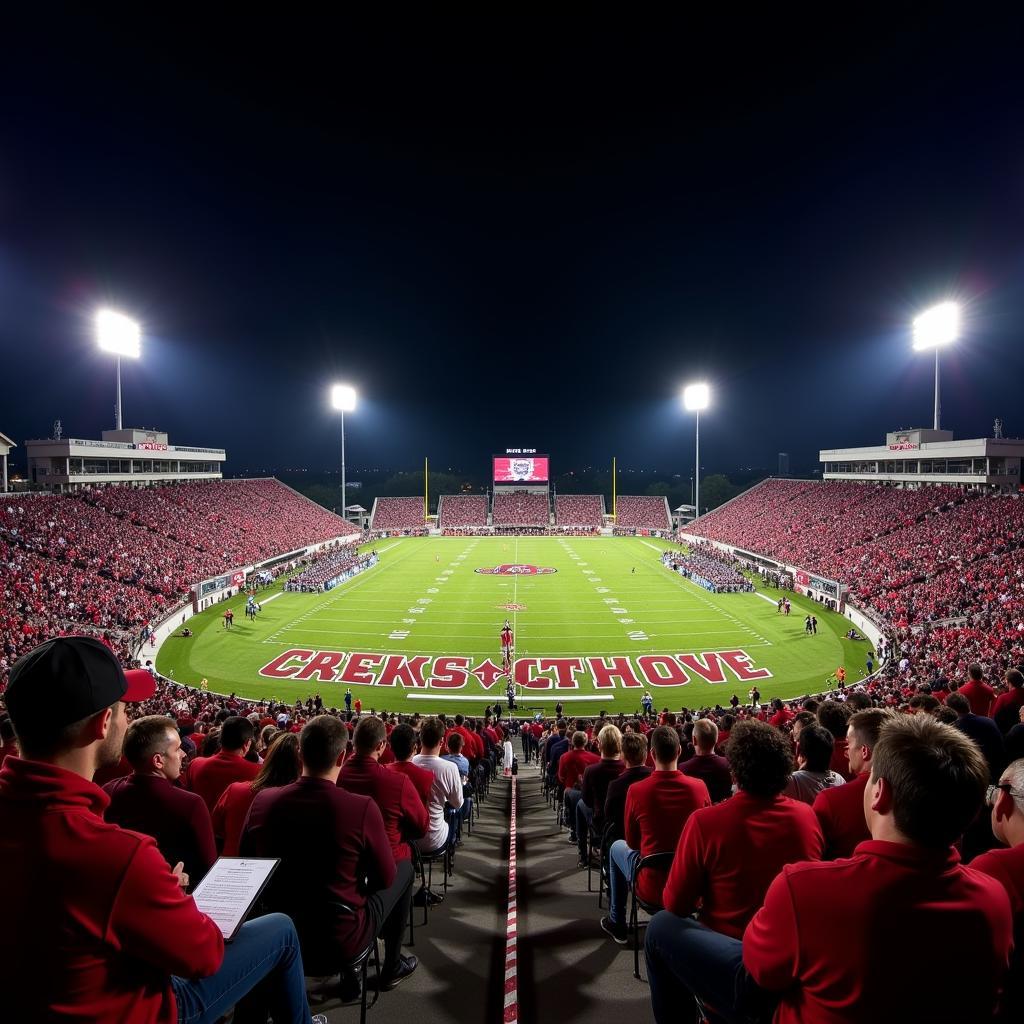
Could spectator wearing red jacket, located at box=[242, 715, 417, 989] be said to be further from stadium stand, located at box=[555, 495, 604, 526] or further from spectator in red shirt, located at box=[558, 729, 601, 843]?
stadium stand, located at box=[555, 495, 604, 526]

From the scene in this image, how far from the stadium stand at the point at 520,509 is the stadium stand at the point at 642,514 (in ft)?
37.3

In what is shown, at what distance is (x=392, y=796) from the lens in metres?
4.58

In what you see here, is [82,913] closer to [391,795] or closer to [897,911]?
[897,911]

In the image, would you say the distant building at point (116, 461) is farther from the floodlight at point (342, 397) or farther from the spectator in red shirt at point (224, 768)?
the spectator in red shirt at point (224, 768)

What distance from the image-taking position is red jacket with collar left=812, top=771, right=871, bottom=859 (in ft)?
12.7

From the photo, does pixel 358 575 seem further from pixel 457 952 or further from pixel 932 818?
pixel 932 818

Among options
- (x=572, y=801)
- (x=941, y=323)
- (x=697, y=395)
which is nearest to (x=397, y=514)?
(x=697, y=395)

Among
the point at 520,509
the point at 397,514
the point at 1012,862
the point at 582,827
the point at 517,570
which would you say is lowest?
the point at 517,570

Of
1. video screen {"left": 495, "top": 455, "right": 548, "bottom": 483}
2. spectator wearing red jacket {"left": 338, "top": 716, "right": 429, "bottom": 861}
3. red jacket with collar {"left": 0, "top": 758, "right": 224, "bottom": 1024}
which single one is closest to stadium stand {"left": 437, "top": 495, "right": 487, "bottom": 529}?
video screen {"left": 495, "top": 455, "right": 548, "bottom": 483}

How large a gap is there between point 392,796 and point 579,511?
96621 mm

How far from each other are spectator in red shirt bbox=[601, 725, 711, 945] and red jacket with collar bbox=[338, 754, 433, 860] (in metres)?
1.53

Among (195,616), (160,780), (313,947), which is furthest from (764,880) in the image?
(195,616)

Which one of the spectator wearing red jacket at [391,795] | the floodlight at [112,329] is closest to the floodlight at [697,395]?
the floodlight at [112,329]

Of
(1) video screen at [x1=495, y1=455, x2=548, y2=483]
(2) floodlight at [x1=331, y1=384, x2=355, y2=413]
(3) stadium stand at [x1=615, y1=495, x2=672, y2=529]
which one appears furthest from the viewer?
(1) video screen at [x1=495, y1=455, x2=548, y2=483]
